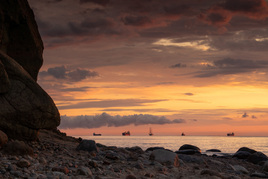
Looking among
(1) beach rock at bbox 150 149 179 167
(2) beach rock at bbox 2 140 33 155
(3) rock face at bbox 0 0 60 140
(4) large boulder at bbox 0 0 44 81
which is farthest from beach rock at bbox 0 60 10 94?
(1) beach rock at bbox 150 149 179 167

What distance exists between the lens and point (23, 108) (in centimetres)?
1263

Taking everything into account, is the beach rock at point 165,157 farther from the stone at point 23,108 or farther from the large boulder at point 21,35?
the large boulder at point 21,35

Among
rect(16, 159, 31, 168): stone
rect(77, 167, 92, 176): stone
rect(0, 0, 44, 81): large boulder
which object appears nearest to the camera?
rect(16, 159, 31, 168): stone

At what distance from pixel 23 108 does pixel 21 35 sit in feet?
16.2

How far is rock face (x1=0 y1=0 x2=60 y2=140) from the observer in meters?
12.5

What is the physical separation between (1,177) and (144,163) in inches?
259

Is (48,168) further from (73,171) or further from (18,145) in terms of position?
(18,145)

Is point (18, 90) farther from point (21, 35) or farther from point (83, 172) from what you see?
point (83, 172)

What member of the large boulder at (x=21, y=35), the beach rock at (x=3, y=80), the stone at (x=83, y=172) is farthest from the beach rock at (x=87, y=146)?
the stone at (x=83, y=172)

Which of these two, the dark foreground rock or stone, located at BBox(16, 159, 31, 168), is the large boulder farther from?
A: stone, located at BBox(16, 159, 31, 168)

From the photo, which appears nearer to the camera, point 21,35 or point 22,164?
point 22,164

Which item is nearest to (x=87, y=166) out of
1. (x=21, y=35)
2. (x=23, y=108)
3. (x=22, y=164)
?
(x=22, y=164)

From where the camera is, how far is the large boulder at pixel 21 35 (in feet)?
49.6

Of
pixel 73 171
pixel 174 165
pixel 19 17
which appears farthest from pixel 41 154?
pixel 19 17
